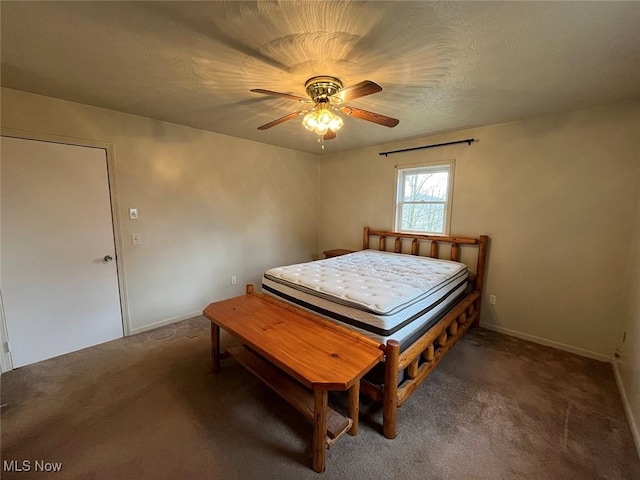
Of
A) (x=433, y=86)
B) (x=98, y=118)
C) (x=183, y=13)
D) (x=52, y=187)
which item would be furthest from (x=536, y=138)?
(x=52, y=187)

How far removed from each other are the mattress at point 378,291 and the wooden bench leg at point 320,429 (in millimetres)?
558

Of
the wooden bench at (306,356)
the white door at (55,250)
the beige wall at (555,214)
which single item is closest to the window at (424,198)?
the beige wall at (555,214)

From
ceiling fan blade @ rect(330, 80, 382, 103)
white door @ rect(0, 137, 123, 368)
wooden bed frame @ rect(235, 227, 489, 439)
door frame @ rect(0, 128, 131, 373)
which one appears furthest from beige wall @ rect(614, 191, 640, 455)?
white door @ rect(0, 137, 123, 368)

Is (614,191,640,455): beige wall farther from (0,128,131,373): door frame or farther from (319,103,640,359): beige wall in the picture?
(0,128,131,373): door frame

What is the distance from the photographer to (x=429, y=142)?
350cm

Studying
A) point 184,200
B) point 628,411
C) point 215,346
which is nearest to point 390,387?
point 215,346

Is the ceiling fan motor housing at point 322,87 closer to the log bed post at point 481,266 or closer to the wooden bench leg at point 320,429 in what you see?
the wooden bench leg at point 320,429

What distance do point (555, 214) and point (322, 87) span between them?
8.85 ft

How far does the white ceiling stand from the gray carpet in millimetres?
2412

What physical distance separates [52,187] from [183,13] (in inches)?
86.7

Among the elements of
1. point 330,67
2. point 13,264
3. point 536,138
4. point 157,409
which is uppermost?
point 330,67

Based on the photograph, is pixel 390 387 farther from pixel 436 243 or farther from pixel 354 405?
pixel 436 243

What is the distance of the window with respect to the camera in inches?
138

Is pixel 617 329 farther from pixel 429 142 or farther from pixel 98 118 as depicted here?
pixel 98 118
